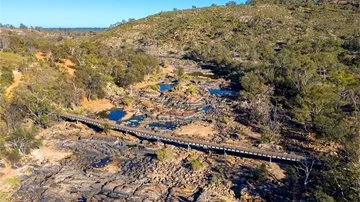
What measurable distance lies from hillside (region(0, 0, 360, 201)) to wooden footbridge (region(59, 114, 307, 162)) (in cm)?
88

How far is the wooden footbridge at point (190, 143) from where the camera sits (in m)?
42.7

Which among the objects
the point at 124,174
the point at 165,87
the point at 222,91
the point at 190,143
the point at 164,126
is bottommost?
the point at 124,174

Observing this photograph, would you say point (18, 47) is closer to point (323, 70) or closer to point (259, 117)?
point (259, 117)

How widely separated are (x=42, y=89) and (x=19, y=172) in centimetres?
2685

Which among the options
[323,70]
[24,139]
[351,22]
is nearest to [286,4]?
[351,22]

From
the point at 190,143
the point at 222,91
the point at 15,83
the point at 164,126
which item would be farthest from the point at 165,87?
the point at 190,143

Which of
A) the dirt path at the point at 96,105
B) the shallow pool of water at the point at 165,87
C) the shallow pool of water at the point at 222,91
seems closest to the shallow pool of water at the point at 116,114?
the dirt path at the point at 96,105

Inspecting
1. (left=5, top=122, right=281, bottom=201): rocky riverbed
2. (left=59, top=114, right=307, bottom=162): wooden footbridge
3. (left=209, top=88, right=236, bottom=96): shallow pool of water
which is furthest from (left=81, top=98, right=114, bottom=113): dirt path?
(left=209, top=88, right=236, bottom=96): shallow pool of water

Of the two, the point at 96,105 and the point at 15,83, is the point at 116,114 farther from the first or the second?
the point at 15,83

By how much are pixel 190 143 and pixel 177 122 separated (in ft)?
42.6

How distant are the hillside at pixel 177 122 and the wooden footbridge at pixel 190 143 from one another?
0.88 m

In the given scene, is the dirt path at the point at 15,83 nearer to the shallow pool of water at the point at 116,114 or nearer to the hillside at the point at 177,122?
the hillside at the point at 177,122

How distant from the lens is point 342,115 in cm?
4938

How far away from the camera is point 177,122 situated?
60750 mm
